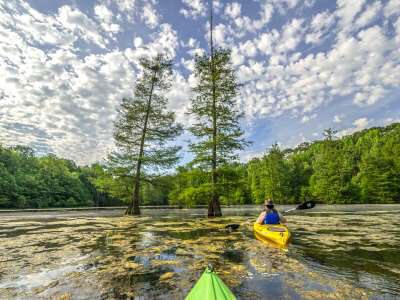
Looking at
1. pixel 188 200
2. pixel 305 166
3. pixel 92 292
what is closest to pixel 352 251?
pixel 92 292

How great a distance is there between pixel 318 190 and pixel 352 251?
1977 inches

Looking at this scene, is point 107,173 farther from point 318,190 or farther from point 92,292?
point 318,190

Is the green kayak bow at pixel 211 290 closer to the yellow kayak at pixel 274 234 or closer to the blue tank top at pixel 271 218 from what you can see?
the yellow kayak at pixel 274 234

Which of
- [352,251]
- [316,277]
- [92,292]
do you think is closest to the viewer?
[92,292]

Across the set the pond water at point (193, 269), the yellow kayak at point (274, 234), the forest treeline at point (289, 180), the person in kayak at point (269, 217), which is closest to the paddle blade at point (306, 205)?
the person in kayak at point (269, 217)

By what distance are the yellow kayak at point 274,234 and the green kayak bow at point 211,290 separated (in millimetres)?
5901

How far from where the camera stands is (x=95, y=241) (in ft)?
28.4

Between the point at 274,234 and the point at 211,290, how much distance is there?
6287mm

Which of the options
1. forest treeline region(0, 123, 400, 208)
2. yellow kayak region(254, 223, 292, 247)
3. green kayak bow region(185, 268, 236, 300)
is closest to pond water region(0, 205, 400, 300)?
yellow kayak region(254, 223, 292, 247)

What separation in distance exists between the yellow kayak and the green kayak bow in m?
5.90

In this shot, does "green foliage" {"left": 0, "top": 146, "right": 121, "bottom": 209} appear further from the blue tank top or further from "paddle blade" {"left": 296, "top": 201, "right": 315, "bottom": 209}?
the blue tank top

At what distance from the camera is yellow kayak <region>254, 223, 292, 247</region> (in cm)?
737

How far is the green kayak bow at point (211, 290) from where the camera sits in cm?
212

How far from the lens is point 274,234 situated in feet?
25.3
